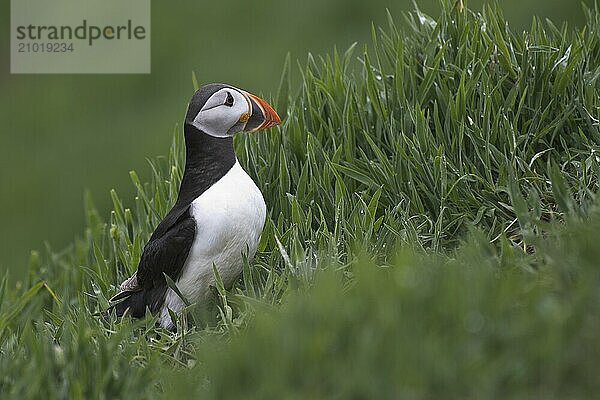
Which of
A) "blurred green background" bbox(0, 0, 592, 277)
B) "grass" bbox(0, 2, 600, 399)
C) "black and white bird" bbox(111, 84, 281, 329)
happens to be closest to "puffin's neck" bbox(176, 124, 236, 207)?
"black and white bird" bbox(111, 84, 281, 329)

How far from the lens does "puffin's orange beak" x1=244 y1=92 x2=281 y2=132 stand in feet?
10.7

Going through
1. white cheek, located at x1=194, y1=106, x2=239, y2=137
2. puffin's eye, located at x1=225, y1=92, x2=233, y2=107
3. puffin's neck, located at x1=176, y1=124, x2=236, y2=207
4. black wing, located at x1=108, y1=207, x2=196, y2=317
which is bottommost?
black wing, located at x1=108, y1=207, x2=196, y2=317

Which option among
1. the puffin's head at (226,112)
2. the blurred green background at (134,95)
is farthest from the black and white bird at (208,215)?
the blurred green background at (134,95)

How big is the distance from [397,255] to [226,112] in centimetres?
88

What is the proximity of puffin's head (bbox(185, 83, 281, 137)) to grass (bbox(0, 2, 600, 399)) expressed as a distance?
1.06ft

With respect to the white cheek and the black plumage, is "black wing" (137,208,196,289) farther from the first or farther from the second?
the white cheek

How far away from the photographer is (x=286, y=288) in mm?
2992

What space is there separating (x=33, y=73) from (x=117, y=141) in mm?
1072

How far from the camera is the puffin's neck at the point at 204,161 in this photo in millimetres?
3271

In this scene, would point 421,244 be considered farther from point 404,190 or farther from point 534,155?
point 534,155

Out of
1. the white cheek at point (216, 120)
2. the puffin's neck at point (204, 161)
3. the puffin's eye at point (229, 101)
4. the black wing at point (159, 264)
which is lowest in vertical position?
the black wing at point (159, 264)

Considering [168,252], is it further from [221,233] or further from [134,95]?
[134,95]

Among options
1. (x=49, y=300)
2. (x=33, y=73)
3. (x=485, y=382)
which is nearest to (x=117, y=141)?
(x=33, y=73)

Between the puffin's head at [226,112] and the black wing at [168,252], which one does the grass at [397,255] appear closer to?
the black wing at [168,252]
